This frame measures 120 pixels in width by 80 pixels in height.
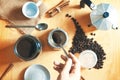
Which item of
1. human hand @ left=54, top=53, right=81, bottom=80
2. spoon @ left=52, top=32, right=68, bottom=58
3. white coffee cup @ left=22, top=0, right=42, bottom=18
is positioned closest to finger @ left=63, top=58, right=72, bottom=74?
human hand @ left=54, top=53, right=81, bottom=80

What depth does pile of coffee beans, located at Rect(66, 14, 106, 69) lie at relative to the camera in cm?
119

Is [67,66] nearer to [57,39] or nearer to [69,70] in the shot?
[69,70]

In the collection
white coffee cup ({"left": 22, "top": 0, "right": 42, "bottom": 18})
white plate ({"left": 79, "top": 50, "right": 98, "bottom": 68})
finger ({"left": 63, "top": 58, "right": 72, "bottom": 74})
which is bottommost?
white plate ({"left": 79, "top": 50, "right": 98, "bottom": 68})

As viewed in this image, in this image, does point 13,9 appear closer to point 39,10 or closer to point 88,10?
point 39,10

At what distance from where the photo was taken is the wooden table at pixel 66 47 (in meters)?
1.17

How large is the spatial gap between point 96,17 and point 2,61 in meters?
0.41

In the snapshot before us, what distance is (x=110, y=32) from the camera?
1.23 m

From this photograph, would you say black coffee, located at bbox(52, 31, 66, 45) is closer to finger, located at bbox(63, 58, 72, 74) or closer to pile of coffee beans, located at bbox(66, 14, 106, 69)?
pile of coffee beans, located at bbox(66, 14, 106, 69)

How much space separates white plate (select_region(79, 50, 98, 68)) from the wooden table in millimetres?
26

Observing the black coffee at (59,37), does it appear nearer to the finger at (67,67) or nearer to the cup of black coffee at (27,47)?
the cup of black coffee at (27,47)

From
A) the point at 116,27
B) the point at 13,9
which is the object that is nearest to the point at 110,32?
the point at 116,27

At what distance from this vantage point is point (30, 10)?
3.92 feet

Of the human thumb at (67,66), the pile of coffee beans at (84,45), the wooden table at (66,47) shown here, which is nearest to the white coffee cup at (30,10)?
the wooden table at (66,47)

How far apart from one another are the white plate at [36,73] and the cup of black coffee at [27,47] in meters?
0.06
